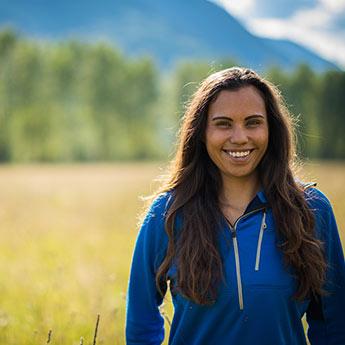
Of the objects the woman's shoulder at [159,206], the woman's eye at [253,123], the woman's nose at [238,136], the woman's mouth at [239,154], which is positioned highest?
the woman's eye at [253,123]

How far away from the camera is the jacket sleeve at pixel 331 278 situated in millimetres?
2816

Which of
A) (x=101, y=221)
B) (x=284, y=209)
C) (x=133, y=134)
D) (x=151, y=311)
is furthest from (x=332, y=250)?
(x=133, y=134)

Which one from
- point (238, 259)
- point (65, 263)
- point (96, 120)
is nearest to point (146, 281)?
point (238, 259)

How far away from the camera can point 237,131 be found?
281 cm

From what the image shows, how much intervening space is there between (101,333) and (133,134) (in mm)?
55284

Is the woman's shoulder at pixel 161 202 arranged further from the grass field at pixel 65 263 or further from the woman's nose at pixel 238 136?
the grass field at pixel 65 263

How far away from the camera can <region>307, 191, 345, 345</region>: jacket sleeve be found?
282 centimetres

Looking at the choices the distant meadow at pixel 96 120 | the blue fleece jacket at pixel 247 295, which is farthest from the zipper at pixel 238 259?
the distant meadow at pixel 96 120

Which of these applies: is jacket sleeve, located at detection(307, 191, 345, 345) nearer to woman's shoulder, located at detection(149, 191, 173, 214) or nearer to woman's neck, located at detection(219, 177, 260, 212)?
woman's neck, located at detection(219, 177, 260, 212)

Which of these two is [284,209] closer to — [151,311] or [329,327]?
[329,327]

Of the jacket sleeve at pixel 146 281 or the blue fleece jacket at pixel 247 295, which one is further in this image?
the jacket sleeve at pixel 146 281

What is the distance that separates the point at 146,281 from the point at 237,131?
96 cm

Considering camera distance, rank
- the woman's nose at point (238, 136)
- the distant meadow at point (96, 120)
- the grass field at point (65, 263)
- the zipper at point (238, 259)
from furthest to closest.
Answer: the distant meadow at point (96, 120) → the grass field at point (65, 263) → the woman's nose at point (238, 136) → the zipper at point (238, 259)

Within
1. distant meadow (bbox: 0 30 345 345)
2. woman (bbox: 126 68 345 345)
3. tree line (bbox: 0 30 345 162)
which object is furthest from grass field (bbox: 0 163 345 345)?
tree line (bbox: 0 30 345 162)
